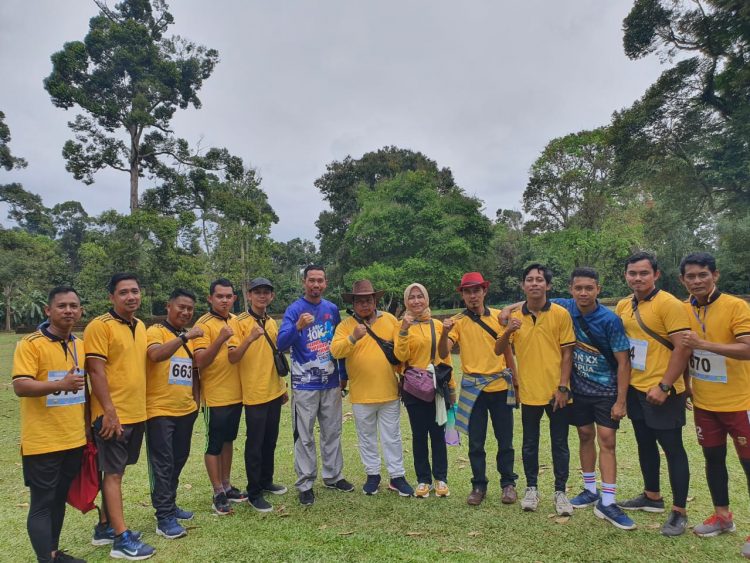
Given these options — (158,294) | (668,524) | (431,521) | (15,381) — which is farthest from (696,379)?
(158,294)

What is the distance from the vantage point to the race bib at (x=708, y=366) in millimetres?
3609

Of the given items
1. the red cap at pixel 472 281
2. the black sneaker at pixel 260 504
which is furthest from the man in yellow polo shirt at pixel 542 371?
the black sneaker at pixel 260 504

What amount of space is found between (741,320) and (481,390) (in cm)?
210

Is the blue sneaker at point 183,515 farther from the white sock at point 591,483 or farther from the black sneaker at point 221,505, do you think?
the white sock at point 591,483

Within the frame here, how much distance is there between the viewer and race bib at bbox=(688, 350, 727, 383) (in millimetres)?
3609

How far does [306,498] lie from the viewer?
4535 mm

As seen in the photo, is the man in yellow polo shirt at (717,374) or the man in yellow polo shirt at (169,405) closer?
the man in yellow polo shirt at (717,374)

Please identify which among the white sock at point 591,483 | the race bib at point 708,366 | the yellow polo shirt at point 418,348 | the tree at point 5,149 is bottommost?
the white sock at point 591,483

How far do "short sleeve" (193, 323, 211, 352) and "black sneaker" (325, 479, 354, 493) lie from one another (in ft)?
6.45

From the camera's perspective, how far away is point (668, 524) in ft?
12.3

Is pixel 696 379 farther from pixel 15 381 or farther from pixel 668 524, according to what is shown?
pixel 15 381

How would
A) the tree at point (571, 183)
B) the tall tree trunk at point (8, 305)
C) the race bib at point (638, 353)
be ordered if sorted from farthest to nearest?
the tall tree trunk at point (8, 305) → the tree at point (571, 183) → the race bib at point (638, 353)

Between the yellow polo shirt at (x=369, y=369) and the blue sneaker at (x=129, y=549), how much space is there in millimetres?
2065

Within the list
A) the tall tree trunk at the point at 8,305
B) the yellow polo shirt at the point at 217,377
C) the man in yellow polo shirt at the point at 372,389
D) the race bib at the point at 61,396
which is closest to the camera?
the race bib at the point at 61,396
